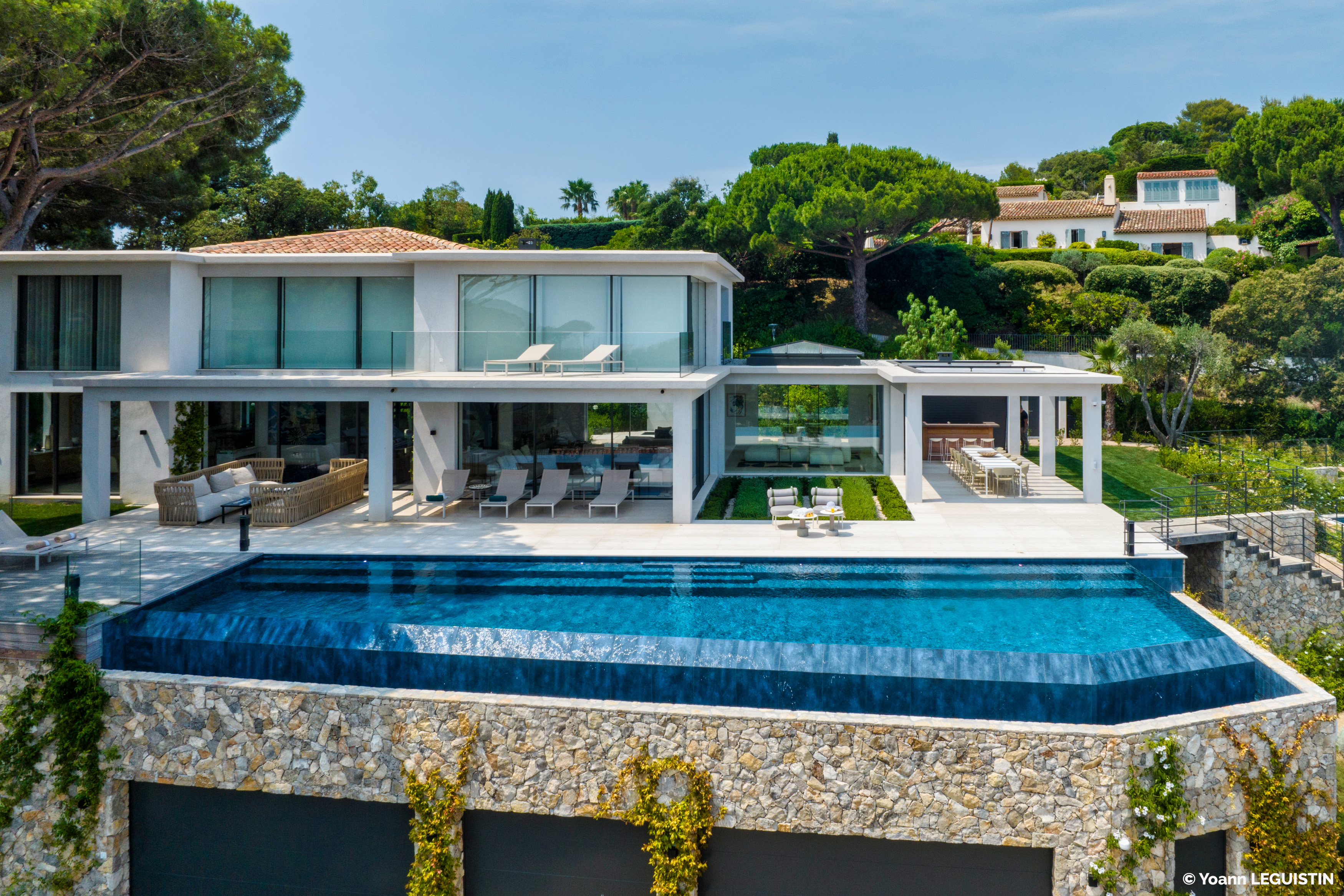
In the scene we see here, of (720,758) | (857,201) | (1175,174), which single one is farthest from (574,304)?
(1175,174)

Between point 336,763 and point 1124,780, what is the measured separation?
7.62 m

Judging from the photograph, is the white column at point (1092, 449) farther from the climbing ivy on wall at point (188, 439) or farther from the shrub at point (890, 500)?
the climbing ivy on wall at point (188, 439)

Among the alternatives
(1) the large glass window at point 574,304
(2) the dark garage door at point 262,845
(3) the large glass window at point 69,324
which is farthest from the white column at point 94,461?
(2) the dark garage door at point 262,845

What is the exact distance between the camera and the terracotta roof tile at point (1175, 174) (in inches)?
2376

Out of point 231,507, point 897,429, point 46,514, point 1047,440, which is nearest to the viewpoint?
point 231,507

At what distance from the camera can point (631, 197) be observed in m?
65.8

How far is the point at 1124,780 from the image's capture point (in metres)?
8.20

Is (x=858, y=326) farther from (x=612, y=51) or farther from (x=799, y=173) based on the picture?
(x=612, y=51)

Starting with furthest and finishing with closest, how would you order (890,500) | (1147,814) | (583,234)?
(583,234) < (890,500) < (1147,814)

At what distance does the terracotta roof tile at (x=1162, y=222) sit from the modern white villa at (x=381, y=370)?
40688 millimetres

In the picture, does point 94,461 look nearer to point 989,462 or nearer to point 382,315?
point 382,315

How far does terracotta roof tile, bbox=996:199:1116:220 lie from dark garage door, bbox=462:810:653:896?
54.7 m

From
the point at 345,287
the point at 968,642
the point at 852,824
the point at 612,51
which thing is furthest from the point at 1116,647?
the point at 612,51

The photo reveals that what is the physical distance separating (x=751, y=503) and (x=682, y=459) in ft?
7.26
